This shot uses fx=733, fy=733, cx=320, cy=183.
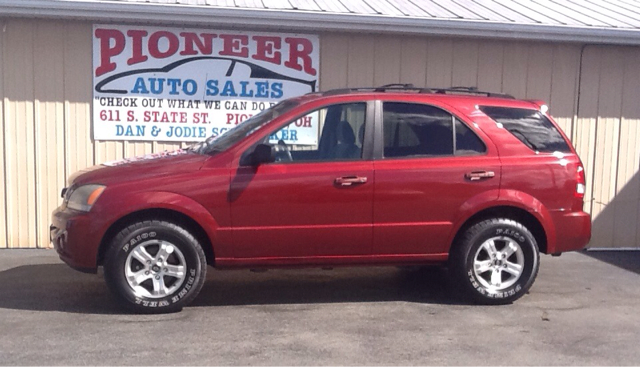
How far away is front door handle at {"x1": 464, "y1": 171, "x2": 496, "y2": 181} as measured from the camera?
6406mm

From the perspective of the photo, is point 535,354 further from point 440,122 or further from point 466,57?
point 466,57

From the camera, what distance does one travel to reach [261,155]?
6.08 metres

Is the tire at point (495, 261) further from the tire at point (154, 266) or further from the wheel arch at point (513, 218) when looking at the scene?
the tire at point (154, 266)

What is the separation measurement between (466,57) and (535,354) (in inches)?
191

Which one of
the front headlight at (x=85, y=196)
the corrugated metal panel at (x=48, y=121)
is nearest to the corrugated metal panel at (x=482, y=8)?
the corrugated metal panel at (x=48, y=121)

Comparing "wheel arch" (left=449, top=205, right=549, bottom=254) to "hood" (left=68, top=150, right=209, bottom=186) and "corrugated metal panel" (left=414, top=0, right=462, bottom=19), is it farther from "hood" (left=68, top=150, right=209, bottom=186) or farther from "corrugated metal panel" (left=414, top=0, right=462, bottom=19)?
"corrugated metal panel" (left=414, top=0, right=462, bottom=19)

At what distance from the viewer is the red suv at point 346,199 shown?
6031 millimetres

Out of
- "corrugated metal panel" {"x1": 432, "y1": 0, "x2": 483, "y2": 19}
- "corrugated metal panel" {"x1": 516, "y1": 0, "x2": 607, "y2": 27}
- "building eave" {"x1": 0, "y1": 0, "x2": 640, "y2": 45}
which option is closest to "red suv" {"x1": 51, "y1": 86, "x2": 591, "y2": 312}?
"building eave" {"x1": 0, "y1": 0, "x2": 640, "y2": 45}

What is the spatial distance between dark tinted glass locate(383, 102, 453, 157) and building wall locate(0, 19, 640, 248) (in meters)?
2.65

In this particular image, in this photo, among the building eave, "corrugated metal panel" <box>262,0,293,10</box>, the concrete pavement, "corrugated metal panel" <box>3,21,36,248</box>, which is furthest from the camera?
"corrugated metal panel" <box>262,0,293,10</box>

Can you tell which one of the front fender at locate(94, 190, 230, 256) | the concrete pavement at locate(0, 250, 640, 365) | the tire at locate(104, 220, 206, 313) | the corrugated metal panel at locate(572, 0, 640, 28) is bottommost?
the concrete pavement at locate(0, 250, 640, 365)

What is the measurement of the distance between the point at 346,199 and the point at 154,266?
1.69 metres

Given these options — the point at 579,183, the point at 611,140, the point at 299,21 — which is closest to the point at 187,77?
the point at 299,21

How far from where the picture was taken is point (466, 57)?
9258 mm
